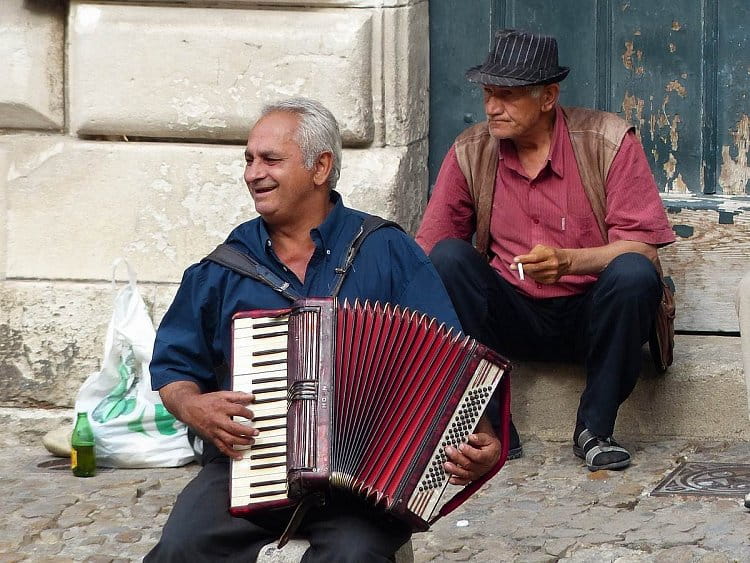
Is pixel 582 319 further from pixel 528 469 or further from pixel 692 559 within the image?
pixel 692 559

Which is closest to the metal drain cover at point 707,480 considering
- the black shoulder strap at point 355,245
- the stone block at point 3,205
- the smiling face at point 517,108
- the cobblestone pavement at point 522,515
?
the cobblestone pavement at point 522,515

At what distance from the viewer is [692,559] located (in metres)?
3.96

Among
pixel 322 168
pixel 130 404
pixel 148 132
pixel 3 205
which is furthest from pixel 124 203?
pixel 322 168

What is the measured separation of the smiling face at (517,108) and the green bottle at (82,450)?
1.63 meters

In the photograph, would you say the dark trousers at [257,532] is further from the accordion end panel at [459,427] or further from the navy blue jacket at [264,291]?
the navy blue jacket at [264,291]

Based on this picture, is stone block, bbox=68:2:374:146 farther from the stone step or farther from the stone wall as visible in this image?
the stone step

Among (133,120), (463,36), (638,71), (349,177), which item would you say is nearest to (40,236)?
(133,120)

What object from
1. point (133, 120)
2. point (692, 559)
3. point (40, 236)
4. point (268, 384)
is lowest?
point (692, 559)

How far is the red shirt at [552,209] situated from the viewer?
4.80 m

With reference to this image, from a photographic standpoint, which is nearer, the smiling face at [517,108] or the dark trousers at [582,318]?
the dark trousers at [582,318]

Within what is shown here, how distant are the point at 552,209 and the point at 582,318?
0.36m

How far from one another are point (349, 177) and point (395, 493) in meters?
2.13

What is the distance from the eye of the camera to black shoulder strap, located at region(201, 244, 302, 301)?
3484 mm

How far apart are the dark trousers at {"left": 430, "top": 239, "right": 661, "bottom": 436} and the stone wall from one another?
49cm
